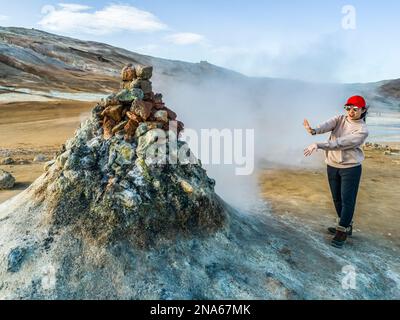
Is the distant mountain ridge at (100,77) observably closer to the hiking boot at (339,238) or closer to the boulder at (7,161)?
the boulder at (7,161)

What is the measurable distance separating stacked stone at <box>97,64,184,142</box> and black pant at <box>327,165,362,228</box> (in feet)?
4.67

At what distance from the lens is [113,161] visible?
3.07 meters

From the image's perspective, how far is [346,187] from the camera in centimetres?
329

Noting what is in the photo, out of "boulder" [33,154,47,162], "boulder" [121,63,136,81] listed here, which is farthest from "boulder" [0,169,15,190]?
"boulder" [121,63,136,81]

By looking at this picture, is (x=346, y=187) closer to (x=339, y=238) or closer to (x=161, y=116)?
(x=339, y=238)

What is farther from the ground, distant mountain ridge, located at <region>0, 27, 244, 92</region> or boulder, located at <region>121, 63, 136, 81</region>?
distant mountain ridge, located at <region>0, 27, 244, 92</region>

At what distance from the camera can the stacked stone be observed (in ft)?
10.6

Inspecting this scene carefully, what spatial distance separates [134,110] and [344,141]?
1.75 meters

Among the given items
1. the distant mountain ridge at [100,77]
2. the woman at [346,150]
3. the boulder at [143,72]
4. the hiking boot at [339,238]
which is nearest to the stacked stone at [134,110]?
the boulder at [143,72]

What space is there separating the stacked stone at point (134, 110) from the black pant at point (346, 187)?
4.67 feet

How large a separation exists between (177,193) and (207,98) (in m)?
6.21

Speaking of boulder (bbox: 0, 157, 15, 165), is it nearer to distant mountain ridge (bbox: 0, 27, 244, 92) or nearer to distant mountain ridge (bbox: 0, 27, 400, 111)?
distant mountain ridge (bbox: 0, 27, 400, 111)

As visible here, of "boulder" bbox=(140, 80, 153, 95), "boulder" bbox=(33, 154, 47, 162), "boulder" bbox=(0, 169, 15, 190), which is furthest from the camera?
"boulder" bbox=(33, 154, 47, 162)

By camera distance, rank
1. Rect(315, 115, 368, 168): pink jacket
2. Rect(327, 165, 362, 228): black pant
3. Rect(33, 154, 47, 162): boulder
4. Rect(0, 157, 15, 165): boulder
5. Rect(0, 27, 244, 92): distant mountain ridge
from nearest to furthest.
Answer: Rect(315, 115, 368, 168): pink jacket → Rect(327, 165, 362, 228): black pant → Rect(0, 157, 15, 165): boulder → Rect(33, 154, 47, 162): boulder → Rect(0, 27, 244, 92): distant mountain ridge
